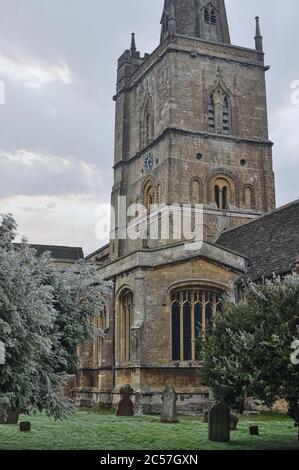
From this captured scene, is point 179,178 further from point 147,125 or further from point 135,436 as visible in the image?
point 135,436

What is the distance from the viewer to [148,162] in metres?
44.1

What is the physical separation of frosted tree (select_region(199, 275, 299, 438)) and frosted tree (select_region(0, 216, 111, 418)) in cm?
324

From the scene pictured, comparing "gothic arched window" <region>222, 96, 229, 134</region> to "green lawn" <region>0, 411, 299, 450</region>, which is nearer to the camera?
"green lawn" <region>0, 411, 299, 450</region>

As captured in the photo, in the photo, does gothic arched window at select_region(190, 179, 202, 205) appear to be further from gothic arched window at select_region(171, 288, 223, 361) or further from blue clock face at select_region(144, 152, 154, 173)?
gothic arched window at select_region(171, 288, 223, 361)

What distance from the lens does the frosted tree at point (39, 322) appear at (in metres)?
11.8

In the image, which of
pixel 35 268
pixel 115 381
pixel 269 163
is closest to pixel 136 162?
pixel 269 163

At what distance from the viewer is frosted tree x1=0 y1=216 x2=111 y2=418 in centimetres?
1178

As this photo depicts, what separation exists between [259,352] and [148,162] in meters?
31.1

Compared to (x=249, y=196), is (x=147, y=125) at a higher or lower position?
higher

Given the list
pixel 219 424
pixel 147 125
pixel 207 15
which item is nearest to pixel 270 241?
pixel 219 424

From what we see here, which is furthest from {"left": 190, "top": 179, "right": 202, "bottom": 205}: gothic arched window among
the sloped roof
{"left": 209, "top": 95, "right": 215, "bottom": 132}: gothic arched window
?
the sloped roof

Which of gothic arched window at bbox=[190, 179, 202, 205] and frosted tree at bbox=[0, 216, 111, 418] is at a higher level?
gothic arched window at bbox=[190, 179, 202, 205]

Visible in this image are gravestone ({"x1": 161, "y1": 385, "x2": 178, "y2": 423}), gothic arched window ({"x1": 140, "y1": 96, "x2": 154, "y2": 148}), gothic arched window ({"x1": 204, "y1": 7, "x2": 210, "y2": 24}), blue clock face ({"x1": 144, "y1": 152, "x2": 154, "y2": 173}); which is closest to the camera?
gravestone ({"x1": 161, "y1": 385, "x2": 178, "y2": 423})
